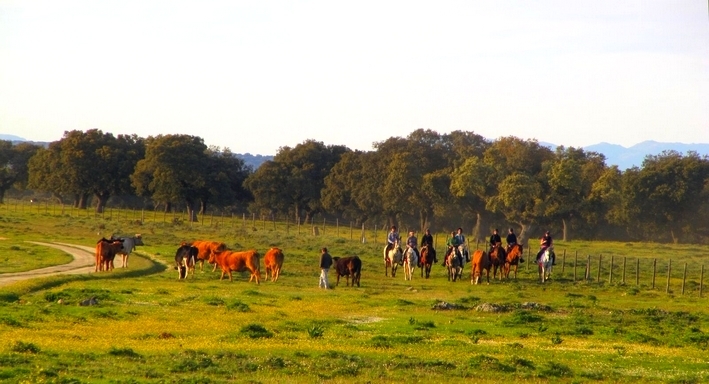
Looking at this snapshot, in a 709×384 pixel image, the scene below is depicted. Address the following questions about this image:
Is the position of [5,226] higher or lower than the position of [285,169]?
lower

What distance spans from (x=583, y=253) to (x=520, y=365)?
174 ft

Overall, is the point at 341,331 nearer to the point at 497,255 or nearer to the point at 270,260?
the point at 270,260

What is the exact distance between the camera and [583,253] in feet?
231

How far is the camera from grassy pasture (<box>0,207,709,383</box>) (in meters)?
17.6

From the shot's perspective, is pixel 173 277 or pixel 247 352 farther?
pixel 173 277

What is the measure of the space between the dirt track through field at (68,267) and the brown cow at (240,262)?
580 centimetres

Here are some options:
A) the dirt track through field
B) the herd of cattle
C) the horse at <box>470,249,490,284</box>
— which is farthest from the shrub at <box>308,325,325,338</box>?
the horse at <box>470,249,490,284</box>

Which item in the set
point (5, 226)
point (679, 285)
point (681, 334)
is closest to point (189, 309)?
point (681, 334)

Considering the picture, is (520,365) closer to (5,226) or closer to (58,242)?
(58,242)

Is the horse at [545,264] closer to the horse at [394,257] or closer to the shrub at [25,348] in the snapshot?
the horse at [394,257]

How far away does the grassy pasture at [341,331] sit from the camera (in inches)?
693

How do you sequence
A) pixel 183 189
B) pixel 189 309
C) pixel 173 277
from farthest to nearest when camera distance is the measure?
pixel 183 189 → pixel 173 277 → pixel 189 309

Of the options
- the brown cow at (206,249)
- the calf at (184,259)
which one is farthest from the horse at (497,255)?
the calf at (184,259)

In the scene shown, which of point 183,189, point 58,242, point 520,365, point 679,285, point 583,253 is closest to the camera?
point 520,365
